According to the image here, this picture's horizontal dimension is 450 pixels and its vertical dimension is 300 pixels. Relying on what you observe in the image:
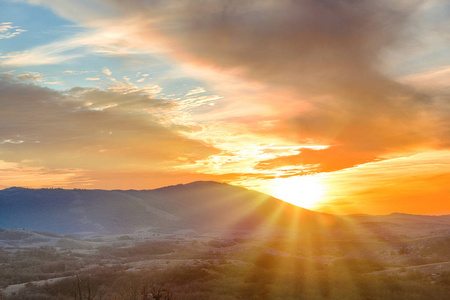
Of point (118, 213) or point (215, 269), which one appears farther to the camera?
point (118, 213)

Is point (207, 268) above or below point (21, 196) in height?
below

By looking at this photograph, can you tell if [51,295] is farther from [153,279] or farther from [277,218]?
[277,218]

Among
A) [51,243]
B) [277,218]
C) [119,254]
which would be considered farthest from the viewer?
[277,218]

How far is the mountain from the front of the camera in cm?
12444

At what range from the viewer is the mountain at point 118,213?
124m

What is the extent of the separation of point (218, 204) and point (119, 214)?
63.5 meters

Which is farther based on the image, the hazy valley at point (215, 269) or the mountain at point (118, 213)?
the mountain at point (118, 213)

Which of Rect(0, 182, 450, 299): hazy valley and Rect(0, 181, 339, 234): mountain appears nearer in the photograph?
Result: Rect(0, 182, 450, 299): hazy valley

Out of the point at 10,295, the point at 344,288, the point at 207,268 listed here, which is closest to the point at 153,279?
the point at 207,268

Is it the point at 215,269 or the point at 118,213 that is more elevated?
the point at 118,213

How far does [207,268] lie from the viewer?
3197 cm

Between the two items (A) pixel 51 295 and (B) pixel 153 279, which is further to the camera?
(B) pixel 153 279

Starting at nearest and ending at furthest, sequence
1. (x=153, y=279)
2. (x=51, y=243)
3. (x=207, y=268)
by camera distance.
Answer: (x=153, y=279) < (x=207, y=268) < (x=51, y=243)

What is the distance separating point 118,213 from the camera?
13900cm
